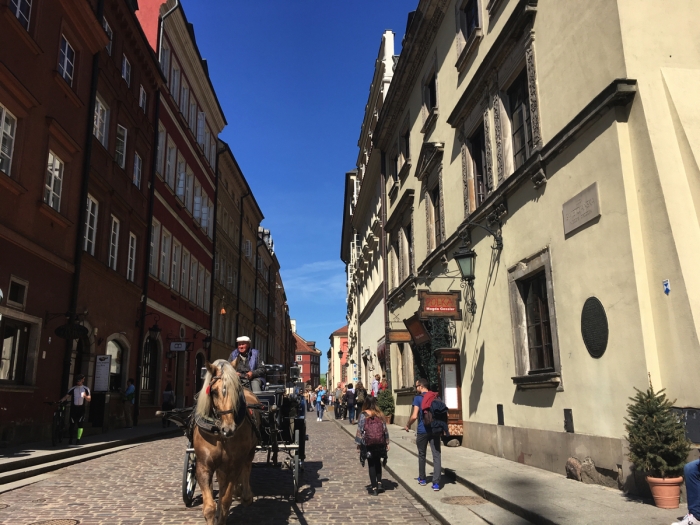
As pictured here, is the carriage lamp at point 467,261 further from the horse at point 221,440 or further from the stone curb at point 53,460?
the stone curb at point 53,460

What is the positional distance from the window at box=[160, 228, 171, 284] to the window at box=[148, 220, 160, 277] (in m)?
0.58

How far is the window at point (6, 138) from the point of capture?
13.0m

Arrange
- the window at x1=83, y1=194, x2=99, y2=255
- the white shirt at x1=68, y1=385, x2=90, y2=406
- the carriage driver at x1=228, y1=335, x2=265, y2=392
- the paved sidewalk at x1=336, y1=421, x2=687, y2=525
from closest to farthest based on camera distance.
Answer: the paved sidewalk at x1=336, y1=421, x2=687, y2=525 → the carriage driver at x1=228, y1=335, x2=265, y2=392 → the white shirt at x1=68, y1=385, x2=90, y2=406 → the window at x1=83, y1=194, x2=99, y2=255

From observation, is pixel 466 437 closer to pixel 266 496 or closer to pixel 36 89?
pixel 266 496

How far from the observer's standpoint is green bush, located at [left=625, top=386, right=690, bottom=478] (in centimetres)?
646

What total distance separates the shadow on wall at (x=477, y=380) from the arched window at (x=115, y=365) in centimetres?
1236

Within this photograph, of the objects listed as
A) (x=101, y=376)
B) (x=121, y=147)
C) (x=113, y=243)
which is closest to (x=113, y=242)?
(x=113, y=243)

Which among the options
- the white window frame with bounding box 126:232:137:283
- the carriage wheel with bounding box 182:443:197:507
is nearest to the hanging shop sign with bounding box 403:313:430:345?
the carriage wheel with bounding box 182:443:197:507

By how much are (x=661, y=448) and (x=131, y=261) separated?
62.4 ft

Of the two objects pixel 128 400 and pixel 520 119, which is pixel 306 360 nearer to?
pixel 128 400

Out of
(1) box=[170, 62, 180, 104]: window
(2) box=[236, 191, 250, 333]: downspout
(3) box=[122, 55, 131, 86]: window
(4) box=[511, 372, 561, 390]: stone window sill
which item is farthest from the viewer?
(2) box=[236, 191, 250, 333]: downspout

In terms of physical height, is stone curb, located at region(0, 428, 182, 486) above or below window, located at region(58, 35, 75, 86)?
below

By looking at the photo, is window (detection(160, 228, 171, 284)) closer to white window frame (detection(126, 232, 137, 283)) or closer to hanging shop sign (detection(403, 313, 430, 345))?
white window frame (detection(126, 232, 137, 283))

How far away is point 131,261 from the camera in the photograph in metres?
21.5
